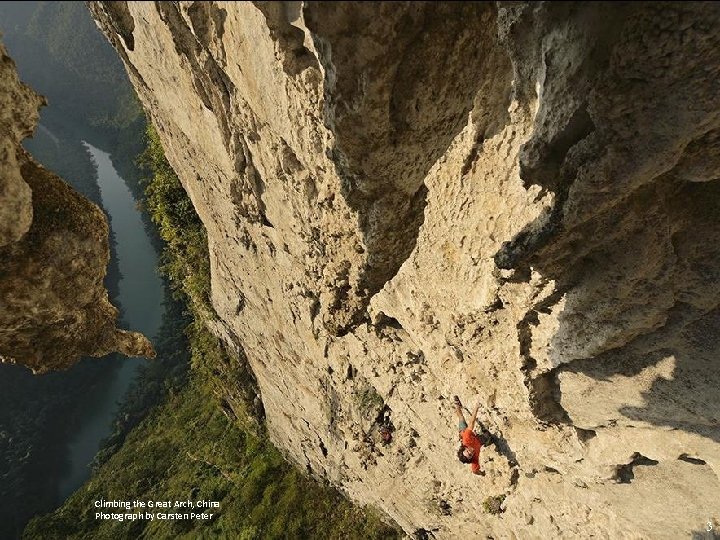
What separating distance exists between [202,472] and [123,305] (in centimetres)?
3152

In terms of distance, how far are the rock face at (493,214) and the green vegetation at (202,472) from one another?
6.12 meters

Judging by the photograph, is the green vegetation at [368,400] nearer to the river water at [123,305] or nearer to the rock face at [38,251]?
the rock face at [38,251]

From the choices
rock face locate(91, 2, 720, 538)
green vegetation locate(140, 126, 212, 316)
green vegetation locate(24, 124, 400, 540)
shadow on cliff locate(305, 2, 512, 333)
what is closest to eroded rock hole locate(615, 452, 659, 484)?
rock face locate(91, 2, 720, 538)

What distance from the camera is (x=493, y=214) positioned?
521 cm

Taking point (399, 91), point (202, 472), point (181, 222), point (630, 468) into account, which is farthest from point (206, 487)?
point (399, 91)

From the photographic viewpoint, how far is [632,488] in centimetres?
679

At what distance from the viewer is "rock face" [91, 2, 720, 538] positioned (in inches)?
123

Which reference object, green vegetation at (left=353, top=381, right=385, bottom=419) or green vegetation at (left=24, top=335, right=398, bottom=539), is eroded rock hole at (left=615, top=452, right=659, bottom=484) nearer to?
green vegetation at (left=353, top=381, right=385, bottom=419)

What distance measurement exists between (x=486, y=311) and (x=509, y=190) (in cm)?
196

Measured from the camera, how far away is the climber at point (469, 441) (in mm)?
8047

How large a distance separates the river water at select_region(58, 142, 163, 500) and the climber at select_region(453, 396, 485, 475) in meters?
33.9

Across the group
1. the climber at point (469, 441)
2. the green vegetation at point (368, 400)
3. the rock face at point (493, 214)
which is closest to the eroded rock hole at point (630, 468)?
the rock face at point (493, 214)

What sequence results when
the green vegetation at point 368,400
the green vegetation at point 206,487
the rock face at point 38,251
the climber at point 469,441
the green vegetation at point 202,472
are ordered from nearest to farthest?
the rock face at point 38,251 → the climber at point 469,441 → the green vegetation at point 368,400 → the green vegetation at point 206,487 → the green vegetation at point 202,472

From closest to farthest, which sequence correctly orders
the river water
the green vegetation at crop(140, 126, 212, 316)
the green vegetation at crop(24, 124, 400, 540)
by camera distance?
the green vegetation at crop(24, 124, 400, 540), the green vegetation at crop(140, 126, 212, 316), the river water
